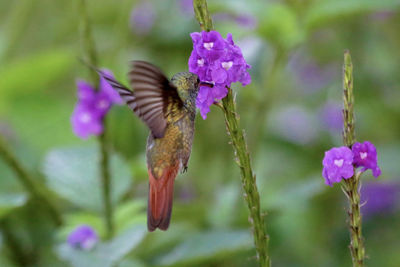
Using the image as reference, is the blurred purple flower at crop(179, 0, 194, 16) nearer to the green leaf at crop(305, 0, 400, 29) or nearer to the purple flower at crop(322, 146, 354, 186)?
the green leaf at crop(305, 0, 400, 29)

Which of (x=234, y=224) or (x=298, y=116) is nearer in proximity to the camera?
(x=234, y=224)

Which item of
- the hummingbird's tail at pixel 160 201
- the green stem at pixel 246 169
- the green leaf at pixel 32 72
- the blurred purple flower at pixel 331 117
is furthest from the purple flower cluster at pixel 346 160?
the blurred purple flower at pixel 331 117

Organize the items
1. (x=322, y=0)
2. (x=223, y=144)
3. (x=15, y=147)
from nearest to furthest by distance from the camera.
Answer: (x=322, y=0)
(x=15, y=147)
(x=223, y=144)

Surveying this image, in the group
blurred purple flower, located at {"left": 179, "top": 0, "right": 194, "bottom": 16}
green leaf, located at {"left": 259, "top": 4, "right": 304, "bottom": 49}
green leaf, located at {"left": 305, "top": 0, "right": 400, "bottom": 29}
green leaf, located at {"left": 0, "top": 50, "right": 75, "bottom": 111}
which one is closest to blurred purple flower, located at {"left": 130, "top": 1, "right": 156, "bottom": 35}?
blurred purple flower, located at {"left": 179, "top": 0, "right": 194, "bottom": 16}

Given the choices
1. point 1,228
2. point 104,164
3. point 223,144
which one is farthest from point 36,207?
point 223,144

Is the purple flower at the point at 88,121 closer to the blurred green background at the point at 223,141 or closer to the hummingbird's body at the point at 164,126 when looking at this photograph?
the blurred green background at the point at 223,141

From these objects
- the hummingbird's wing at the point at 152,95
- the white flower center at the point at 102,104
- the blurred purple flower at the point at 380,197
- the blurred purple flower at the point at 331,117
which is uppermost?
the blurred purple flower at the point at 331,117

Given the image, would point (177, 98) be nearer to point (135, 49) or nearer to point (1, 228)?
point (1, 228)
